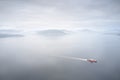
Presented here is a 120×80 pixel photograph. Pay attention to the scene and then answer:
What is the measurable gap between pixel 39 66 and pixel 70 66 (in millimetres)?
8777

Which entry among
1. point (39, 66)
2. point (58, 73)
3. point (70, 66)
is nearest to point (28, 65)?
point (39, 66)

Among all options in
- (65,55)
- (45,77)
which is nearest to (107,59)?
(65,55)

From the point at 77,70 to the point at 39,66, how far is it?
10753 mm

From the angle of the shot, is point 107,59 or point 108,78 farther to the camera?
point 107,59

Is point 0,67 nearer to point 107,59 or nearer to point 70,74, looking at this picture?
point 70,74

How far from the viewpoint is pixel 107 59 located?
37750 mm

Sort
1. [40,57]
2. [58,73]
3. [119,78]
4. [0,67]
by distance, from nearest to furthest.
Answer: [119,78], [58,73], [0,67], [40,57]

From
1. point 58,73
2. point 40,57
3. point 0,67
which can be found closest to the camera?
point 58,73

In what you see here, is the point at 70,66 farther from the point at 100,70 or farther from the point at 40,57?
the point at 40,57

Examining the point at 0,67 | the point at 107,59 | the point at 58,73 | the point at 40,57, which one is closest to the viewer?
the point at 58,73

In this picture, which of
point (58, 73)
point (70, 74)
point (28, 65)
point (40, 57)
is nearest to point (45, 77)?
point (58, 73)

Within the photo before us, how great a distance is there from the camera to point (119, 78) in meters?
27.4

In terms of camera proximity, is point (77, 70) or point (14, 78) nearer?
point (14, 78)

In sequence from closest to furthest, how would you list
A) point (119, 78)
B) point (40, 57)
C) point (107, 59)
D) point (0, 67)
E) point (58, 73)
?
point (119, 78) < point (58, 73) < point (0, 67) < point (107, 59) < point (40, 57)
